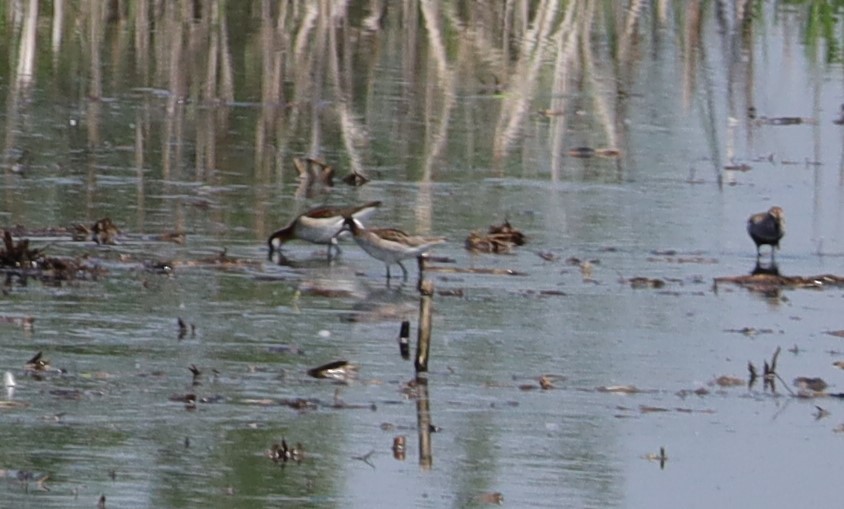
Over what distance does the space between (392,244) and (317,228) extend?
823mm

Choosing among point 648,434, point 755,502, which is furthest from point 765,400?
point 755,502

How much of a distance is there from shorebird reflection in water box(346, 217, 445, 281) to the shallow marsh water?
19 centimetres

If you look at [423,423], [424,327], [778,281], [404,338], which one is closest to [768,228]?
[778,281]

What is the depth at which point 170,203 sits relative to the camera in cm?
1252

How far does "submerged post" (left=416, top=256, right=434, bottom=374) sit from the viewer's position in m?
8.34

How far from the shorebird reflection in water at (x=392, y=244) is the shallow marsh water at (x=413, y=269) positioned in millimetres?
188

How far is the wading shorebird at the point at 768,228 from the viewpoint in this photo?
1184cm

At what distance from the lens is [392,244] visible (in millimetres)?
10852

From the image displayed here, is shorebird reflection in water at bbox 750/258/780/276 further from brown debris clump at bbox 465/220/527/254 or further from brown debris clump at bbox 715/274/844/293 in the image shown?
brown debris clump at bbox 465/220/527/254

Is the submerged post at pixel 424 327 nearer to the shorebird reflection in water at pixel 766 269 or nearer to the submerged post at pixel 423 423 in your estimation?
the submerged post at pixel 423 423

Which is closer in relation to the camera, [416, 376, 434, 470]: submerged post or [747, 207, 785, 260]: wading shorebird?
[416, 376, 434, 470]: submerged post

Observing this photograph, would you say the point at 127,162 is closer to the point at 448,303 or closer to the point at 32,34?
the point at 448,303

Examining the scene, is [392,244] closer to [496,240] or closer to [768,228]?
[496,240]

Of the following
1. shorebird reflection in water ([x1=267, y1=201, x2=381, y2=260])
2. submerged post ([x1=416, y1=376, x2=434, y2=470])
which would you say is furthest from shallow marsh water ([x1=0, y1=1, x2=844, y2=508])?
shorebird reflection in water ([x1=267, y1=201, x2=381, y2=260])
